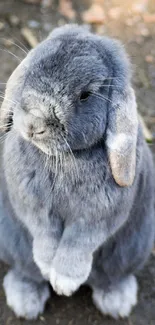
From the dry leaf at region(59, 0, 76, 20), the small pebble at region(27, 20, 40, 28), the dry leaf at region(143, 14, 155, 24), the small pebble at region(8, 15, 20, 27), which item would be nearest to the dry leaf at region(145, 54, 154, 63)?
the dry leaf at region(143, 14, 155, 24)

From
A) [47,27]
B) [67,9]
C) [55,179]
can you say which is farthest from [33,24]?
[55,179]

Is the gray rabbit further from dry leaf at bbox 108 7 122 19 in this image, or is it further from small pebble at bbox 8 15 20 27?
dry leaf at bbox 108 7 122 19

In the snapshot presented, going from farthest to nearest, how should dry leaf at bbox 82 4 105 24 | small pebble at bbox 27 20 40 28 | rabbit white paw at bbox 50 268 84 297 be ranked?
dry leaf at bbox 82 4 105 24 → small pebble at bbox 27 20 40 28 → rabbit white paw at bbox 50 268 84 297

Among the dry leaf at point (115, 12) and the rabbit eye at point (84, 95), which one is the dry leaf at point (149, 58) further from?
the rabbit eye at point (84, 95)

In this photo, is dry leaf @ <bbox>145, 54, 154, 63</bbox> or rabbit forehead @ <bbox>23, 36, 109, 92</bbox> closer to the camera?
rabbit forehead @ <bbox>23, 36, 109, 92</bbox>

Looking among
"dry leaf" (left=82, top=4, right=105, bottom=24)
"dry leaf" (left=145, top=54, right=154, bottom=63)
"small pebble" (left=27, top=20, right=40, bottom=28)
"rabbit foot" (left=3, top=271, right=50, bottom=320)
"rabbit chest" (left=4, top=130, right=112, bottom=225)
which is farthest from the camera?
"dry leaf" (left=82, top=4, right=105, bottom=24)

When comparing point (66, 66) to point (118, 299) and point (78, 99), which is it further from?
point (118, 299)

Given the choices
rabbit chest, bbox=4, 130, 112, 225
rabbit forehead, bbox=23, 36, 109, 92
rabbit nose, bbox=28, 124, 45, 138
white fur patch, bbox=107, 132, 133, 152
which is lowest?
rabbit chest, bbox=4, 130, 112, 225
